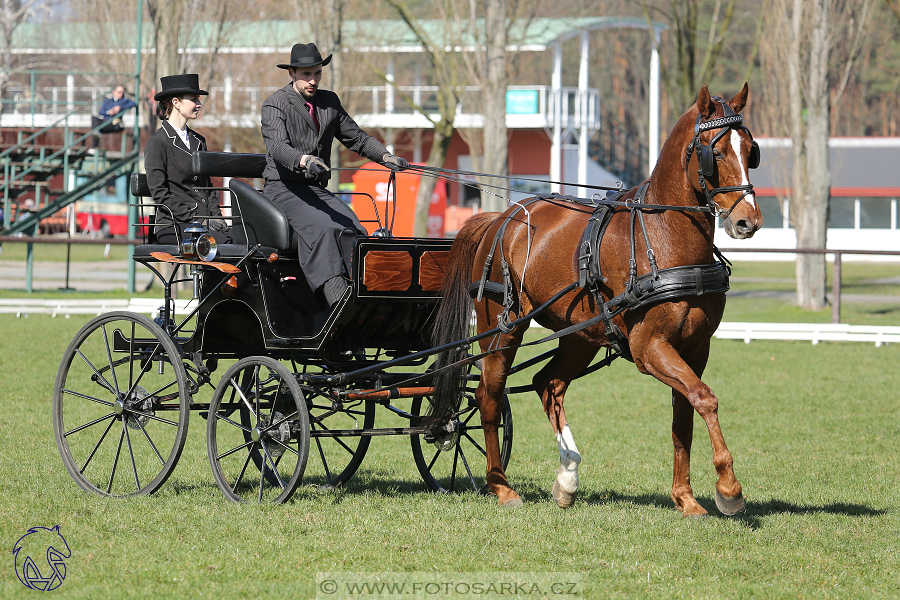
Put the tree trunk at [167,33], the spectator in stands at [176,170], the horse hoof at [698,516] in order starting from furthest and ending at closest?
the tree trunk at [167,33] < the spectator in stands at [176,170] < the horse hoof at [698,516]

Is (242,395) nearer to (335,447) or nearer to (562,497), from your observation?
(562,497)

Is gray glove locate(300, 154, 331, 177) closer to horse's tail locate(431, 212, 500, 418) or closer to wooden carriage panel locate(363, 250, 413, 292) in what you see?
wooden carriage panel locate(363, 250, 413, 292)

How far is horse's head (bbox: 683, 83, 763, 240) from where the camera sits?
5199 mm

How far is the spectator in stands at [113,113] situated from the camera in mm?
20906

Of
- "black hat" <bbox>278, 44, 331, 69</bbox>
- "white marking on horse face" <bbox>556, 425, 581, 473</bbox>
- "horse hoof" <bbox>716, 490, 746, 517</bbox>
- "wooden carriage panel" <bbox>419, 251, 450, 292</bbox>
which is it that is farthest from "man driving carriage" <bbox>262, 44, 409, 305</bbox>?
"horse hoof" <bbox>716, 490, 746, 517</bbox>

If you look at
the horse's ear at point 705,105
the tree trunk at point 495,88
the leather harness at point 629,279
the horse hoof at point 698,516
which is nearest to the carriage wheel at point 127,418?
the leather harness at point 629,279

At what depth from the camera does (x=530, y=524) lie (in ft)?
18.7

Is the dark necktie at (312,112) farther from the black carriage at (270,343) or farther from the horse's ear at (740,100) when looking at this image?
the horse's ear at (740,100)

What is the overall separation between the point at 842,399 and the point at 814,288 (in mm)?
9261

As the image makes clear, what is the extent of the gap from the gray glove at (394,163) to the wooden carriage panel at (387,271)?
0.52m

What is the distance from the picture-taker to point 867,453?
27.6 feet

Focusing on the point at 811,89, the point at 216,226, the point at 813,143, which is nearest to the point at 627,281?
the point at 216,226

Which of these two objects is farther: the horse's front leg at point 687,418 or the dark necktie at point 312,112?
the dark necktie at point 312,112

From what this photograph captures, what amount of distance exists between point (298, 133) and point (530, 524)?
9.12 ft
